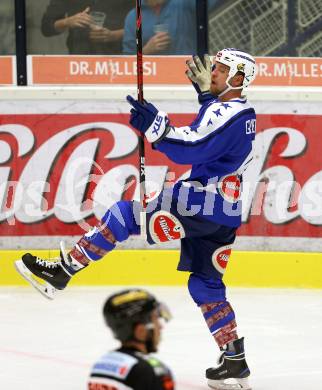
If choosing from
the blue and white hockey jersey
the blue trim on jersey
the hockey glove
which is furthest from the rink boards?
the hockey glove

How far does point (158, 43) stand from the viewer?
942 centimetres

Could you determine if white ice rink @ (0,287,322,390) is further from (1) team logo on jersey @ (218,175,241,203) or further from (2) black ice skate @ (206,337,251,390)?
(1) team logo on jersey @ (218,175,241,203)

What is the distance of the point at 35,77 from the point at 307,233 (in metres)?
2.38

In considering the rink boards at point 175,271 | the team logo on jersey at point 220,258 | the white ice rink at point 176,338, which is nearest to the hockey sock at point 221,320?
the team logo on jersey at point 220,258

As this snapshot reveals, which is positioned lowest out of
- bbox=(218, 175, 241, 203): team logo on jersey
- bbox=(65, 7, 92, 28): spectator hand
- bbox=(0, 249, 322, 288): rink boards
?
bbox=(0, 249, 322, 288): rink boards

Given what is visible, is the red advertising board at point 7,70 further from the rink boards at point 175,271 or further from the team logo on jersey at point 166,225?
the team logo on jersey at point 166,225

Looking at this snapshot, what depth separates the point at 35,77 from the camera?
9.25m

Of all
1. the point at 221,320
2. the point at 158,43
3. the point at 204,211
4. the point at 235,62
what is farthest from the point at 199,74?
the point at 158,43

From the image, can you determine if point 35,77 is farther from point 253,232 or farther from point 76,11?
point 253,232

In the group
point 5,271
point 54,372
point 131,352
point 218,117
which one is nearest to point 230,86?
point 218,117

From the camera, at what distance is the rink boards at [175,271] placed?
8750 mm

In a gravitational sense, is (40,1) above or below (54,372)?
above

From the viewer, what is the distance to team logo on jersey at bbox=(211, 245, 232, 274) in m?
5.95

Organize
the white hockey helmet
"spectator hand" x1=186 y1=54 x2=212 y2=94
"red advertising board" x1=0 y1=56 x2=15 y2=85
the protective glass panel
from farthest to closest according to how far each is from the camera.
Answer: the protective glass panel, "red advertising board" x1=0 y1=56 x2=15 y2=85, "spectator hand" x1=186 y1=54 x2=212 y2=94, the white hockey helmet
